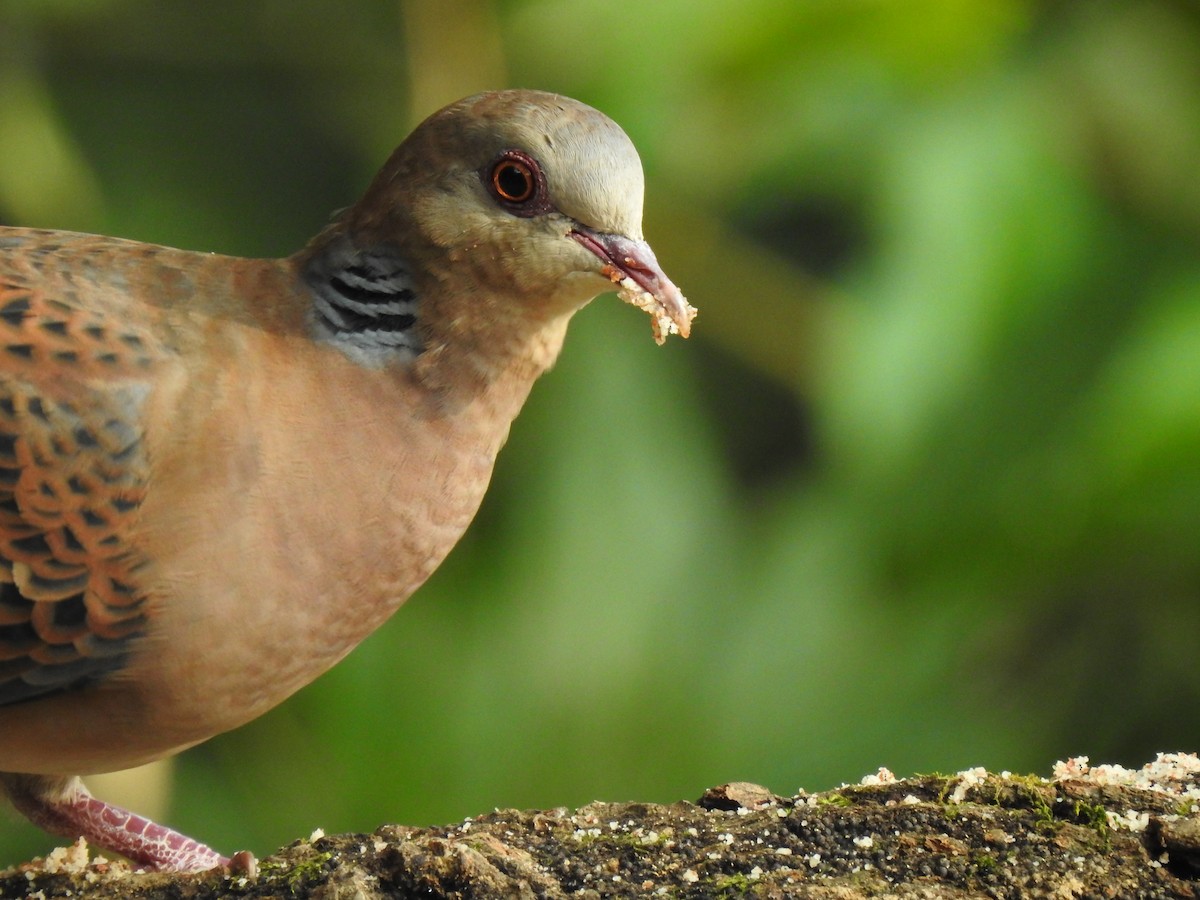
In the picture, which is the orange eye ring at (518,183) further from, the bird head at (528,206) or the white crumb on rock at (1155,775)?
the white crumb on rock at (1155,775)

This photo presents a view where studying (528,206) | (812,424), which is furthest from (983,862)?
(812,424)

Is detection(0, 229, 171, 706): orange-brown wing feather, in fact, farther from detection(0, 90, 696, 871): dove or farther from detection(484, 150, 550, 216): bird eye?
detection(484, 150, 550, 216): bird eye

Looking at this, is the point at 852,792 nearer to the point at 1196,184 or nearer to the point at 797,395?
the point at 797,395

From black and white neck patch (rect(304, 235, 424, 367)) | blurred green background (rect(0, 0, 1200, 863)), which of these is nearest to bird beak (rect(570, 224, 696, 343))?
black and white neck patch (rect(304, 235, 424, 367))

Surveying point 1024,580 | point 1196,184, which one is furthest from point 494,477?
point 1196,184

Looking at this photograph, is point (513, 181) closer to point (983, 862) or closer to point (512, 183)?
point (512, 183)
